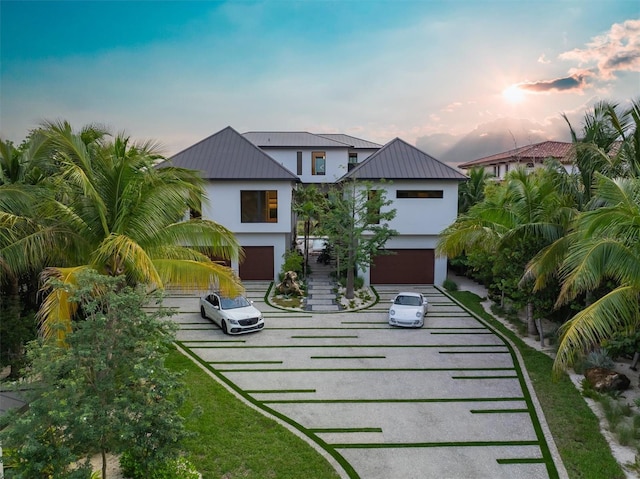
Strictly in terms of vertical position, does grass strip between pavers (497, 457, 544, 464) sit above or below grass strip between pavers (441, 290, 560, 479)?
below

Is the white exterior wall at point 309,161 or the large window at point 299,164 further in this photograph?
the large window at point 299,164

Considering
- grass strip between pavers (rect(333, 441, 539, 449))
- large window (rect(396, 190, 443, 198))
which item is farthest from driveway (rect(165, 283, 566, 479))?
large window (rect(396, 190, 443, 198))

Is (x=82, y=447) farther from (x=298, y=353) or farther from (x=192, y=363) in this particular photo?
(x=298, y=353)

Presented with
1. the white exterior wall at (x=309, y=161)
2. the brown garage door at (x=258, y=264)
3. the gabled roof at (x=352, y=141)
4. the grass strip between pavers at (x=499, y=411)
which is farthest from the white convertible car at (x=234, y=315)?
the gabled roof at (x=352, y=141)

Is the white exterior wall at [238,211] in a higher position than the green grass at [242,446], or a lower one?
higher

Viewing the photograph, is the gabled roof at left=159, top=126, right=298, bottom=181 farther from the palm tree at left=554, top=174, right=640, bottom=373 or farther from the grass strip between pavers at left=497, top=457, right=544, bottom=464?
the grass strip between pavers at left=497, top=457, right=544, bottom=464

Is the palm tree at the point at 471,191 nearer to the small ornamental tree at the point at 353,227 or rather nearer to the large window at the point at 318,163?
the small ornamental tree at the point at 353,227
